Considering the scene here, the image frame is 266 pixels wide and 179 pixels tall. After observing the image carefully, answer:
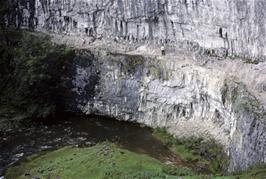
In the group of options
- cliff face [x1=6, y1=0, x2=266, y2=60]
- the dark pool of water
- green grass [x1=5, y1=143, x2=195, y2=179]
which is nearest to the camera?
green grass [x1=5, y1=143, x2=195, y2=179]

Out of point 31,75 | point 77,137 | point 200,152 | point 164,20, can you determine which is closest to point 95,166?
point 77,137

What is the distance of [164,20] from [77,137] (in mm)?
11403

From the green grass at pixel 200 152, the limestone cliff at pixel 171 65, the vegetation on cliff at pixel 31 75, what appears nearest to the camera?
the green grass at pixel 200 152

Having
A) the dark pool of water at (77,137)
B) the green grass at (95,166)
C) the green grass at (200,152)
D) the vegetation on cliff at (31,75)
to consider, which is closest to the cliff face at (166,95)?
the green grass at (200,152)

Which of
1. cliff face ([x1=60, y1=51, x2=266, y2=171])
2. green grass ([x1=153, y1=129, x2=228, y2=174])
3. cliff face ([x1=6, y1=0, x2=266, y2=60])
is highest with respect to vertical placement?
cliff face ([x1=6, y1=0, x2=266, y2=60])

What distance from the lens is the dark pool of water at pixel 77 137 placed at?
33375 millimetres

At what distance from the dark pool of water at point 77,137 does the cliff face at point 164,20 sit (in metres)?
7.35

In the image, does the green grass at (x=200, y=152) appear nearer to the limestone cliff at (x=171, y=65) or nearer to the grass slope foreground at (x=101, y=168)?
the limestone cliff at (x=171, y=65)

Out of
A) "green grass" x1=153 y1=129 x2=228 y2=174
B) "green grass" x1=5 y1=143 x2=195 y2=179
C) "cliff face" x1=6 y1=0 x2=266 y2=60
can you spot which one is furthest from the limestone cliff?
"green grass" x1=5 y1=143 x2=195 y2=179

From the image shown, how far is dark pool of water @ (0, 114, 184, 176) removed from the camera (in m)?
33.4

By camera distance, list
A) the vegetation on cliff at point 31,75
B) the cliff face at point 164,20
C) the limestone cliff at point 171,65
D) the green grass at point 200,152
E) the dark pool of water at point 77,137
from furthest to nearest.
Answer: the vegetation on cliff at point 31,75 < the dark pool of water at point 77,137 < the cliff face at point 164,20 < the limestone cliff at point 171,65 < the green grass at point 200,152

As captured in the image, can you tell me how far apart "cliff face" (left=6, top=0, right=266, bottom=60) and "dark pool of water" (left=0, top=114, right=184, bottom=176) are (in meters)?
7.35

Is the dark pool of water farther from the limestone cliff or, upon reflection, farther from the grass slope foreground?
the grass slope foreground

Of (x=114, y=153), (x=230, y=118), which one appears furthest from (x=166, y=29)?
(x=114, y=153)
